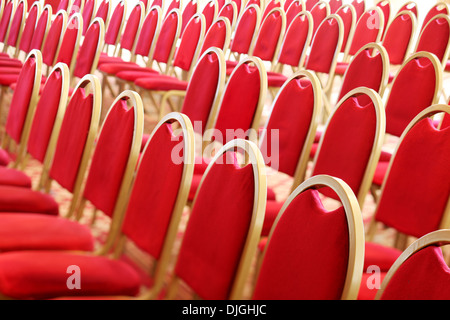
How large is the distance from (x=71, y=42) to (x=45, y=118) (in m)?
1.95

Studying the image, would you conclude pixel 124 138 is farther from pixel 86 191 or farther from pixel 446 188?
pixel 446 188

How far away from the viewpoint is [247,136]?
3.12m

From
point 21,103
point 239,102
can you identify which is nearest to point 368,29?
point 239,102

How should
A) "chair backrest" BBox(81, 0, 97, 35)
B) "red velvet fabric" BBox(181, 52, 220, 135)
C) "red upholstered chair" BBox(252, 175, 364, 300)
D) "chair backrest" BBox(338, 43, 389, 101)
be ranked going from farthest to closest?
"chair backrest" BBox(81, 0, 97, 35)
"chair backrest" BBox(338, 43, 389, 101)
"red velvet fabric" BBox(181, 52, 220, 135)
"red upholstered chair" BBox(252, 175, 364, 300)

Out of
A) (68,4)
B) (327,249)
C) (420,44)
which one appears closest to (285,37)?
(420,44)

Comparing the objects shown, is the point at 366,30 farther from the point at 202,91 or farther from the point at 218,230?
the point at 218,230

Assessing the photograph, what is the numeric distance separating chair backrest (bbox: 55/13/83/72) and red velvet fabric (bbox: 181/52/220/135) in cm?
132

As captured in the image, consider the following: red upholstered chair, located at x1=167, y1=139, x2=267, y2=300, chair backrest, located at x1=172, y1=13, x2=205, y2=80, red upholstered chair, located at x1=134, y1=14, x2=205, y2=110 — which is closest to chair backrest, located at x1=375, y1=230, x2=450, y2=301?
red upholstered chair, located at x1=167, y1=139, x2=267, y2=300

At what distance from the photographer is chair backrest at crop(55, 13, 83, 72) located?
14.5ft

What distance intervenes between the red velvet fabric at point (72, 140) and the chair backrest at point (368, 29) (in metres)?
3.38

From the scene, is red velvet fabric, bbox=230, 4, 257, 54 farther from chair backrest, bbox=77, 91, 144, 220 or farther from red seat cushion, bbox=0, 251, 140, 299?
red seat cushion, bbox=0, 251, 140, 299

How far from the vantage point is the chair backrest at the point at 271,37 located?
5.04m

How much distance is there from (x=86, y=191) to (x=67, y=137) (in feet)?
0.90

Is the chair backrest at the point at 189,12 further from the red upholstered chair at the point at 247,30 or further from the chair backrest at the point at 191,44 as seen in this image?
the chair backrest at the point at 191,44
